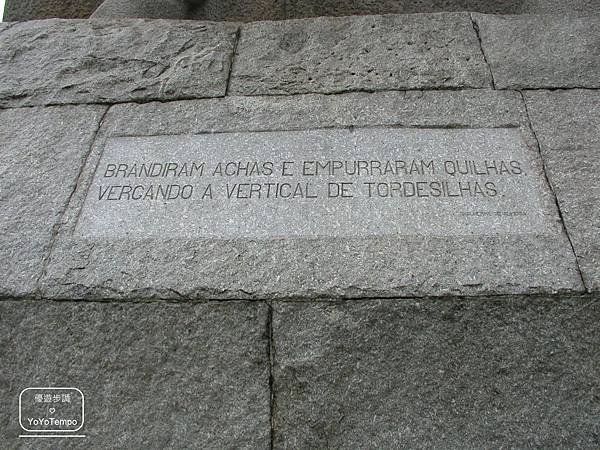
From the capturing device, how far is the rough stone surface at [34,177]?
1787 millimetres

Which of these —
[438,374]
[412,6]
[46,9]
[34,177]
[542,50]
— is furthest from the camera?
[46,9]

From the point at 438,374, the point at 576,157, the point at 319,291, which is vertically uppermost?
the point at 576,157

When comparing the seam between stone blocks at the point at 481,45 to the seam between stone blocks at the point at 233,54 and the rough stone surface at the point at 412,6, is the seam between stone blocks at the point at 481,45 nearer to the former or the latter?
the rough stone surface at the point at 412,6

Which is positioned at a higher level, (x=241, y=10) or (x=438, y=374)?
(x=241, y=10)

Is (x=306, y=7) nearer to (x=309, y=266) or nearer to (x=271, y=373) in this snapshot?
(x=309, y=266)

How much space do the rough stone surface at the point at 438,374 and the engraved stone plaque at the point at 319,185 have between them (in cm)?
30

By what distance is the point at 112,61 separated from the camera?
90.7 inches

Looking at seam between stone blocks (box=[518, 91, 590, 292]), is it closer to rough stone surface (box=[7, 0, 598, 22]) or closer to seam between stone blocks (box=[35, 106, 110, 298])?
rough stone surface (box=[7, 0, 598, 22])

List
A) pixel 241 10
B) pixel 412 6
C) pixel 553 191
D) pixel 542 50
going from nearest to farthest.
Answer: pixel 553 191 < pixel 542 50 < pixel 412 6 < pixel 241 10

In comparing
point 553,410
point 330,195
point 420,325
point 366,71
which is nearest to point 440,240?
point 420,325

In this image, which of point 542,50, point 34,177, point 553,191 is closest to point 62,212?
point 34,177

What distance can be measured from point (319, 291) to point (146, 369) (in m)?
0.61

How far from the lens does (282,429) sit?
4.90 feet

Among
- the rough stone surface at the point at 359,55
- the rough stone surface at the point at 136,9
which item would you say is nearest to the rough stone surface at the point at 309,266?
the rough stone surface at the point at 359,55
